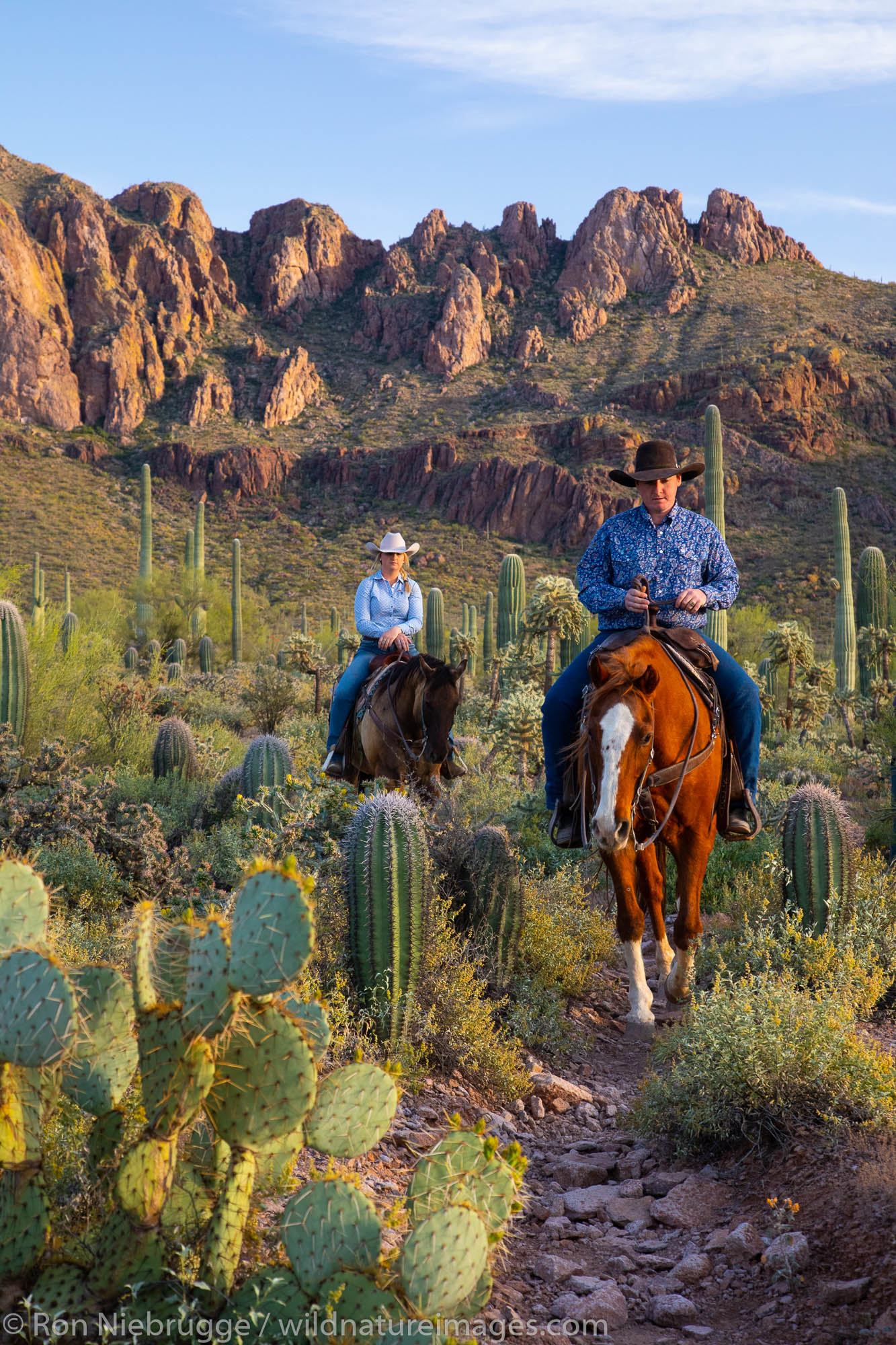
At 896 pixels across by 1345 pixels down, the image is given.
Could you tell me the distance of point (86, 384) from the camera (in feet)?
272

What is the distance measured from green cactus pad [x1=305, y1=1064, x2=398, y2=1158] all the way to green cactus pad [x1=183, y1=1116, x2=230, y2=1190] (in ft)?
0.78

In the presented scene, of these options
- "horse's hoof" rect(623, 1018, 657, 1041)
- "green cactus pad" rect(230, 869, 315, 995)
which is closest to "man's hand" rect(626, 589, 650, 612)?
"horse's hoof" rect(623, 1018, 657, 1041)

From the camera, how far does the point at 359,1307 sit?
237 cm

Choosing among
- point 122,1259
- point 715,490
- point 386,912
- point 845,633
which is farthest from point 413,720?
point 845,633

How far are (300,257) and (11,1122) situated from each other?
11445 centimetres

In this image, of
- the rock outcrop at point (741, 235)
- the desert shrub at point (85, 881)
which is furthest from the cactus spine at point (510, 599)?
the rock outcrop at point (741, 235)

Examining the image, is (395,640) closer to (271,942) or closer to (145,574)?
(271,942)

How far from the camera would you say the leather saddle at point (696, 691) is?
556 centimetres

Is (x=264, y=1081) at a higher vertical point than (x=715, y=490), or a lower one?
lower

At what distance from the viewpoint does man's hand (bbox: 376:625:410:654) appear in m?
8.78

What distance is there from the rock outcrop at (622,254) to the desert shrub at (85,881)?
8551 centimetres

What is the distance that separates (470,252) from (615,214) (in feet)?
52.8

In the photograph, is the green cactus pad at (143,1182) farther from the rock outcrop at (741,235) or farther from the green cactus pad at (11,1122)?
the rock outcrop at (741,235)

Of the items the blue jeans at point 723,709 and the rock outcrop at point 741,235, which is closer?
the blue jeans at point 723,709
